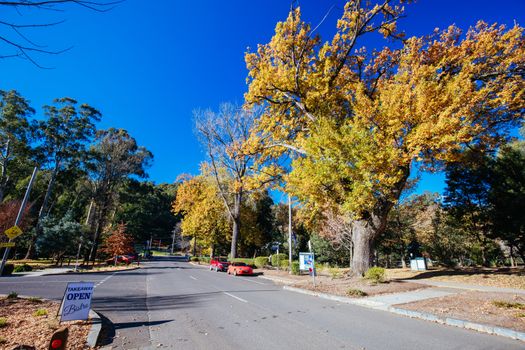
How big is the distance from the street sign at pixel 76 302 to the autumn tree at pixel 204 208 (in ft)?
95.6

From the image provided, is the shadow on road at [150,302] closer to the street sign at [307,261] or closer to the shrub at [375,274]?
the street sign at [307,261]

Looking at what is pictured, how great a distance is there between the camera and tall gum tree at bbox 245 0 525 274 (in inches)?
433

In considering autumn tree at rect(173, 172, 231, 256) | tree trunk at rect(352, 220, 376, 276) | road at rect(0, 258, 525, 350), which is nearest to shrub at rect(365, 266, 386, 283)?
tree trunk at rect(352, 220, 376, 276)

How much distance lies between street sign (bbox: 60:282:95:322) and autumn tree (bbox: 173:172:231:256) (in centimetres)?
2915

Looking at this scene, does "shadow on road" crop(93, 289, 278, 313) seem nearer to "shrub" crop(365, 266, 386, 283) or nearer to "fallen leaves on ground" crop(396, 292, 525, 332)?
"fallen leaves on ground" crop(396, 292, 525, 332)

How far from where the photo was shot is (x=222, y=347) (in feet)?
15.8

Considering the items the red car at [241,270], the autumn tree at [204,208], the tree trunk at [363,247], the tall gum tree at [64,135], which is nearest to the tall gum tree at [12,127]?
the tall gum tree at [64,135]

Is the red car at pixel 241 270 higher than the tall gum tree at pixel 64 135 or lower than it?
lower

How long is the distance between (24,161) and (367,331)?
38.4 metres

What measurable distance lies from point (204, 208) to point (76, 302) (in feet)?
108

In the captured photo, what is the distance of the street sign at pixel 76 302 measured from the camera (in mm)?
5750

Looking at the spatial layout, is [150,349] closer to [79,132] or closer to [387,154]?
[387,154]

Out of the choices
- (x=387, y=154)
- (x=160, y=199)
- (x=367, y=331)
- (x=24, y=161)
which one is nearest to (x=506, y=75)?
(x=387, y=154)

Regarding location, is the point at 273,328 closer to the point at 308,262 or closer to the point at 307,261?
the point at 308,262
